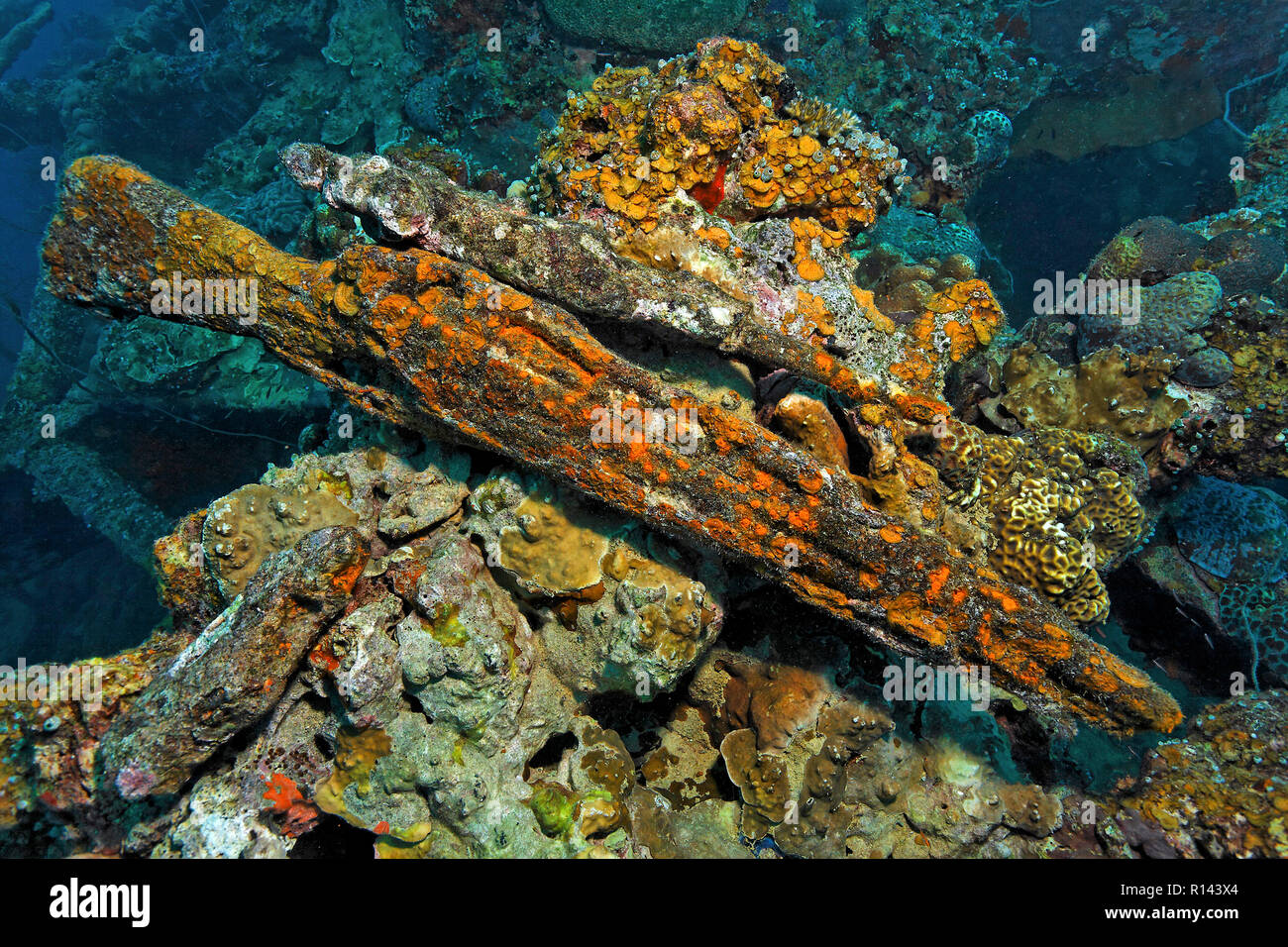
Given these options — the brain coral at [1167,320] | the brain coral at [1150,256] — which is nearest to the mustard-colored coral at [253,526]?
the brain coral at [1167,320]

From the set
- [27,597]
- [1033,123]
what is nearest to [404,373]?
[1033,123]

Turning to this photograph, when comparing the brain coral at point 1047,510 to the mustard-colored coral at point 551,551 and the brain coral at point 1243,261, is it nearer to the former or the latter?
the mustard-colored coral at point 551,551

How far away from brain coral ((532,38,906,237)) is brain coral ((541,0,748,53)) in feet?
22.4

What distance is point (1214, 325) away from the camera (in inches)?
221

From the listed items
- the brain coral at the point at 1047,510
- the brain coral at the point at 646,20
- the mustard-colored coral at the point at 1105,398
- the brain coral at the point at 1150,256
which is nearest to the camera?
the brain coral at the point at 1047,510

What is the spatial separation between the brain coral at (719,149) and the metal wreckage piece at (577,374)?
0.90 m

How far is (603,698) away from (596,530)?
1.36 m

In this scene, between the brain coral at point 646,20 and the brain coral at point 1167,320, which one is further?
the brain coral at point 646,20

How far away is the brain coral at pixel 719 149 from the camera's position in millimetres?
4203

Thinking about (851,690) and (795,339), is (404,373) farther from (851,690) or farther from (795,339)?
(851,690)

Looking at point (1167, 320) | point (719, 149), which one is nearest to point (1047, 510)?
point (1167, 320)

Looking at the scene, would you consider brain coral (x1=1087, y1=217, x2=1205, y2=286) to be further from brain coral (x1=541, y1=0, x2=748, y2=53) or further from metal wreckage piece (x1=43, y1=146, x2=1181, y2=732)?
brain coral (x1=541, y1=0, x2=748, y2=53)

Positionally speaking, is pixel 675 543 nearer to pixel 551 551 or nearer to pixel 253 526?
pixel 551 551

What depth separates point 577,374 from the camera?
3.21 m
